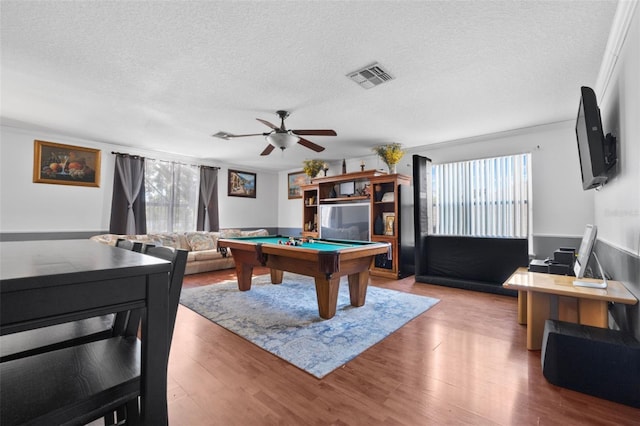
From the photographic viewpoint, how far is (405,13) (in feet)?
6.27

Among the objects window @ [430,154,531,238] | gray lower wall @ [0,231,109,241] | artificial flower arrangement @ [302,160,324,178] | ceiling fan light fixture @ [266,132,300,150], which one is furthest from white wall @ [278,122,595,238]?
gray lower wall @ [0,231,109,241]

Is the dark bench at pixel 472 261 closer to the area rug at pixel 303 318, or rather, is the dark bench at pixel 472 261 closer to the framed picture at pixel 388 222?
the framed picture at pixel 388 222

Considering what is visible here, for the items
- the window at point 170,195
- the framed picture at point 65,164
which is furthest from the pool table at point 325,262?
the framed picture at point 65,164

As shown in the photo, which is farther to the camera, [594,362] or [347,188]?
[347,188]

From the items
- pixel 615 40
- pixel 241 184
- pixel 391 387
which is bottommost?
pixel 391 387

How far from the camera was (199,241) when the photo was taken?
6.00 metres

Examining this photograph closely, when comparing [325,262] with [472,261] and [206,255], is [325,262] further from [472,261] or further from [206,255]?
[206,255]

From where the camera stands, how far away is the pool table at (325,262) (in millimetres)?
2840

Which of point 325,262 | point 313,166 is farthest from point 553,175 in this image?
point 313,166

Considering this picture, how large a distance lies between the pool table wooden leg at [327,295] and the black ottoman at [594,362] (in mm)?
1762

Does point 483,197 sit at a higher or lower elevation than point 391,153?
lower

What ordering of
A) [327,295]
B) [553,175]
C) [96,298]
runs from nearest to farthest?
[96,298] → [327,295] → [553,175]

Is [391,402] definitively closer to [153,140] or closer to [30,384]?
[30,384]

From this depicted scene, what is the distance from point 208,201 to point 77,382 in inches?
240
